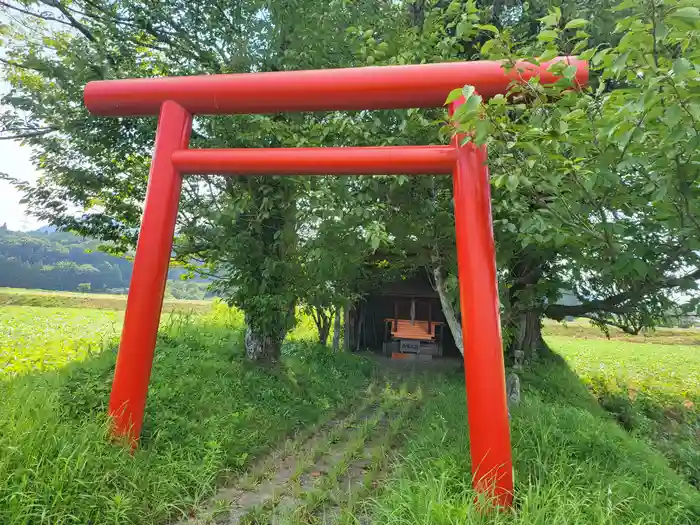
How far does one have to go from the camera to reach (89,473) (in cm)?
315

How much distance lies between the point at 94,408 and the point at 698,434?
1025 cm

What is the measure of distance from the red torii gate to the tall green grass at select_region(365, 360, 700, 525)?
0.90 feet

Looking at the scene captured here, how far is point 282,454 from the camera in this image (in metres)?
Result: 4.84

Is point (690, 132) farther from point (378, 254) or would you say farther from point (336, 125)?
point (378, 254)

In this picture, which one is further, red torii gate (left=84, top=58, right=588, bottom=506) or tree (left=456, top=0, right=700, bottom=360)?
red torii gate (left=84, top=58, right=588, bottom=506)

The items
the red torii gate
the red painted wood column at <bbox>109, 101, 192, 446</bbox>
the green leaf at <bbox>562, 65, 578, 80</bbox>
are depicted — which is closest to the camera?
the green leaf at <bbox>562, 65, 578, 80</bbox>

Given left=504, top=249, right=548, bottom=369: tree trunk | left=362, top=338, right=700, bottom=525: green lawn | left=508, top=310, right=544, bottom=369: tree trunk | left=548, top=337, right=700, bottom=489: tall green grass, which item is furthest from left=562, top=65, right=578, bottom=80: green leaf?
left=508, top=310, right=544, bottom=369: tree trunk

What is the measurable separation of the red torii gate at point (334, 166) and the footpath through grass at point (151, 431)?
42cm

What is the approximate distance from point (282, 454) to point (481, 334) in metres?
3.01

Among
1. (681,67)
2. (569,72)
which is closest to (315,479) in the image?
(569,72)

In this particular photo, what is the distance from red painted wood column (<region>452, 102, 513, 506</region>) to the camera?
3.04 metres

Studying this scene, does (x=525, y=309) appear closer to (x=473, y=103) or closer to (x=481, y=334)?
(x=481, y=334)

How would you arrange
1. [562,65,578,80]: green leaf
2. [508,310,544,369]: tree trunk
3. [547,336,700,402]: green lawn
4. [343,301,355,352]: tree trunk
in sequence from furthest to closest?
[343,301,355,352]: tree trunk < [547,336,700,402]: green lawn < [508,310,544,369]: tree trunk < [562,65,578,80]: green leaf

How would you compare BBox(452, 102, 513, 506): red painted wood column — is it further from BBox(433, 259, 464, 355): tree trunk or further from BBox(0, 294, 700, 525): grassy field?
BBox(433, 259, 464, 355): tree trunk
